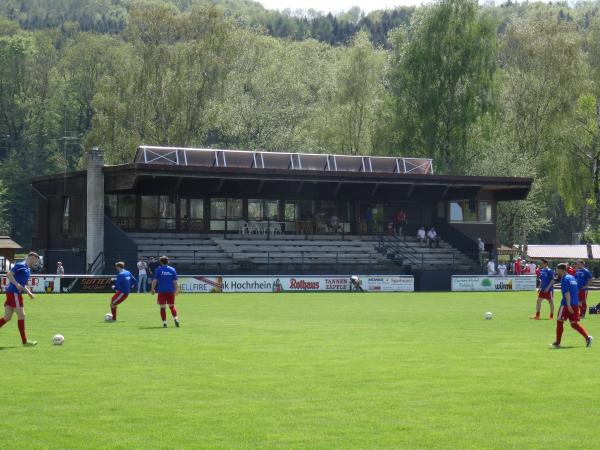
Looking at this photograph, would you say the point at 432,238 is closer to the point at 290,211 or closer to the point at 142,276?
the point at 290,211

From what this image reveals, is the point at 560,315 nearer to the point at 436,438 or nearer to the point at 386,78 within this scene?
the point at 436,438

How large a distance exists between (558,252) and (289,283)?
44.8 meters

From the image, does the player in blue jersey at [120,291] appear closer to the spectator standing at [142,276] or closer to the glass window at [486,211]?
the spectator standing at [142,276]

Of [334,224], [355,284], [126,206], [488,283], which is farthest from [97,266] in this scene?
[488,283]

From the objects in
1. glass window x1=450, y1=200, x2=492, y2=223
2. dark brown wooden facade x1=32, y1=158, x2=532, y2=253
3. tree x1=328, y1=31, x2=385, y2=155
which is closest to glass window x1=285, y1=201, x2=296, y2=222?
dark brown wooden facade x1=32, y1=158, x2=532, y2=253

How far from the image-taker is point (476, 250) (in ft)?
235

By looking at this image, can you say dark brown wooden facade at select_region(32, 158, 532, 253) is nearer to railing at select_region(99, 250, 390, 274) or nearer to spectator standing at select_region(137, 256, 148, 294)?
railing at select_region(99, 250, 390, 274)

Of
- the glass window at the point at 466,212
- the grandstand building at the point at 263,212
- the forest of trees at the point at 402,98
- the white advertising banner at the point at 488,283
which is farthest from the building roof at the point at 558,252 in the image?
the white advertising banner at the point at 488,283

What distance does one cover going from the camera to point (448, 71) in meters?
82.8

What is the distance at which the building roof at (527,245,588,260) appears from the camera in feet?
304

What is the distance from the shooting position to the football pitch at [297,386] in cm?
1266

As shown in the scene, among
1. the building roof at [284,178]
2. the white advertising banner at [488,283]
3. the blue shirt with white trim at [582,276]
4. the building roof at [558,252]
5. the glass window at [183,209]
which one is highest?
the building roof at [284,178]

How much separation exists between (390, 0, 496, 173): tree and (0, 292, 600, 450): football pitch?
53.1 meters

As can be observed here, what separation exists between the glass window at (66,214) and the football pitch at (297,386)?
116 ft
